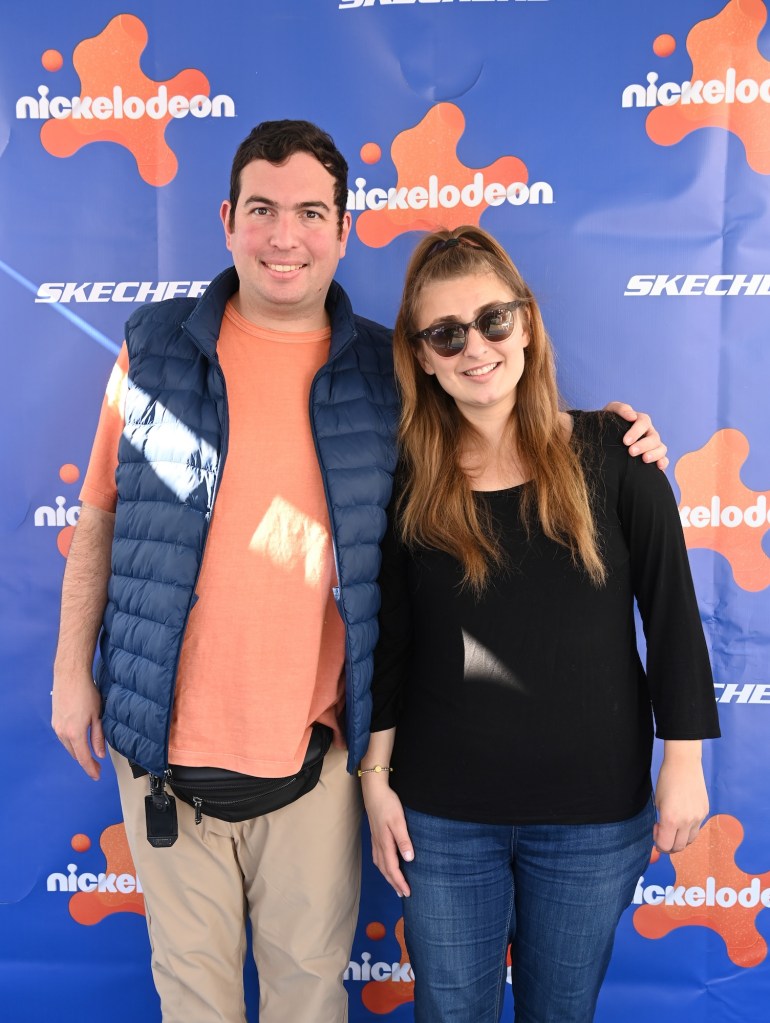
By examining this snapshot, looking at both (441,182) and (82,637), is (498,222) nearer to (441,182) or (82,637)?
(441,182)

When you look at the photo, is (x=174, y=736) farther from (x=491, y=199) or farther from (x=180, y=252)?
(x=491, y=199)

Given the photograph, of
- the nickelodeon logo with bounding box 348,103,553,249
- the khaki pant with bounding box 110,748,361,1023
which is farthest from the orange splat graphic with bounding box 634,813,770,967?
the nickelodeon logo with bounding box 348,103,553,249

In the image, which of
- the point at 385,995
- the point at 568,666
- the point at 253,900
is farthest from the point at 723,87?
the point at 385,995

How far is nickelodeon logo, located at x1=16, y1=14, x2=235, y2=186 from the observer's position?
200 centimetres

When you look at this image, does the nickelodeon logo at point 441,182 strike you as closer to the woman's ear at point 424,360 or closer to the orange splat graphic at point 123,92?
the orange splat graphic at point 123,92

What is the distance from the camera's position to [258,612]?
5.12ft

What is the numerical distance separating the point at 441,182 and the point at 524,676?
126 cm

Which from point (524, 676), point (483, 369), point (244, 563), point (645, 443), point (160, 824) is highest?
point (483, 369)

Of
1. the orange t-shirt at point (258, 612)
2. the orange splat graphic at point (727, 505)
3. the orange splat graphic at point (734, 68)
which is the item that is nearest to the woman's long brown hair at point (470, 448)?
the orange t-shirt at point (258, 612)

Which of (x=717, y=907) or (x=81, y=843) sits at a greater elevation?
(x=81, y=843)

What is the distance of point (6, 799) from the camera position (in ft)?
7.14

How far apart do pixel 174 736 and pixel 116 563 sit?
1.19 feet

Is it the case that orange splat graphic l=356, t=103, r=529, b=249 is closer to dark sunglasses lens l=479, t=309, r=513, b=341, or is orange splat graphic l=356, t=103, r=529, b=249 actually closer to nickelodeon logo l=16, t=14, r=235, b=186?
nickelodeon logo l=16, t=14, r=235, b=186

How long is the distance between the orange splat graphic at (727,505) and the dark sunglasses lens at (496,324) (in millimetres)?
828
